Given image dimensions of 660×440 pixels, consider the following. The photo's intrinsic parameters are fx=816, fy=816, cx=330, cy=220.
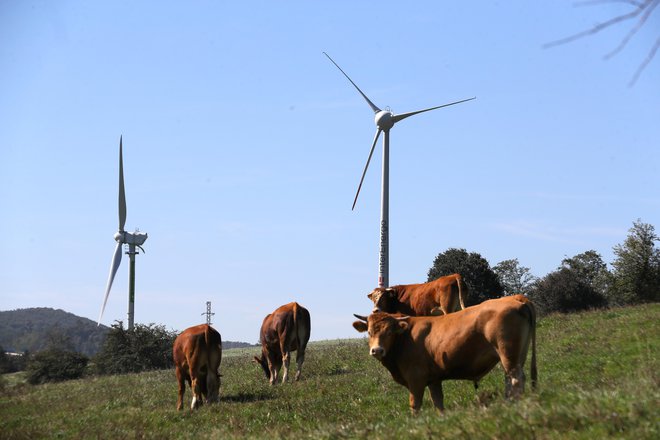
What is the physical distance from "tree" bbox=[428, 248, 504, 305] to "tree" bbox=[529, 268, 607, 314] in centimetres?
1029

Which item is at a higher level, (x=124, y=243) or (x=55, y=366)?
(x=124, y=243)

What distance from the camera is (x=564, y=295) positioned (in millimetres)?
79312

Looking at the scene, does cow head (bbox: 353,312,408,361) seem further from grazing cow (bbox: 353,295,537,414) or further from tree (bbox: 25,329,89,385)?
tree (bbox: 25,329,89,385)

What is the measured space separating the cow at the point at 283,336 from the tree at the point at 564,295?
57.2 m

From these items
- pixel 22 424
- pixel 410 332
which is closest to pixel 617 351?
pixel 410 332

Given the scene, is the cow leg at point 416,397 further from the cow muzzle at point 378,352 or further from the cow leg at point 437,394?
the cow muzzle at point 378,352

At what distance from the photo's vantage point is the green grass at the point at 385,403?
360 inches

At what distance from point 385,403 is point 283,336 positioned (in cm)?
897

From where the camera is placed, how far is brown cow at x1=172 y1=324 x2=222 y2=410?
800 inches

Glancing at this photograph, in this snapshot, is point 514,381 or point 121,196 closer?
point 514,381

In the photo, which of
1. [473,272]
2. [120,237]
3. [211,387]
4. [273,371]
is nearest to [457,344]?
[211,387]

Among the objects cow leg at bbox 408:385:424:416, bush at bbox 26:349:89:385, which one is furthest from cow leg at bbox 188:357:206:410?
bush at bbox 26:349:89:385

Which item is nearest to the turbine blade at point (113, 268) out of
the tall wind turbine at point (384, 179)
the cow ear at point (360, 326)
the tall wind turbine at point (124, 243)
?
the tall wind turbine at point (124, 243)

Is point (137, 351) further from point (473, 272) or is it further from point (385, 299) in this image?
point (385, 299)
